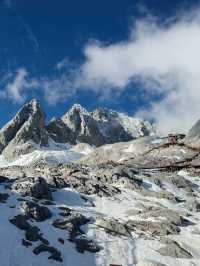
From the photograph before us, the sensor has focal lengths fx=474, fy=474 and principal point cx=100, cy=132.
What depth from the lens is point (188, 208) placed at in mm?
82875

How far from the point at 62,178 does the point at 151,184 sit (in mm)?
18325

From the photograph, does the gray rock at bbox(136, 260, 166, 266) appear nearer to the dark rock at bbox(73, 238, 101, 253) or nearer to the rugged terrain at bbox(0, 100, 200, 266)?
the rugged terrain at bbox(0, 100, 200, 266)

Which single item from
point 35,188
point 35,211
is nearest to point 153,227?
point 35,211

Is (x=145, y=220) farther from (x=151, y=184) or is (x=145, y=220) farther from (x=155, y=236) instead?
(x=151, y=184)

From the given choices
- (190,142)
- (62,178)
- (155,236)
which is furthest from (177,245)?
(190,142)

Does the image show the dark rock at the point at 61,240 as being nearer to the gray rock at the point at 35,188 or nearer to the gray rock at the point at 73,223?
the gray rock at the point at 73,223

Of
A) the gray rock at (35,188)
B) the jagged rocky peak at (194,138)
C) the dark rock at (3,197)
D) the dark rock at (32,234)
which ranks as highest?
the jagged rocky peak at (194,138)

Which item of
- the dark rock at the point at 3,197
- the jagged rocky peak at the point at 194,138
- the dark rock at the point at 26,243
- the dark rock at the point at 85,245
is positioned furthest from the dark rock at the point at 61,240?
the jagged rocky peak at the point at 194,138

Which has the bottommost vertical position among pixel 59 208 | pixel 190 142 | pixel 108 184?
pixel 59 208

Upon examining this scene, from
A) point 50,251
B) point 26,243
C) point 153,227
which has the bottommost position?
point 50,251

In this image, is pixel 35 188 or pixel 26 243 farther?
pixel 35 188

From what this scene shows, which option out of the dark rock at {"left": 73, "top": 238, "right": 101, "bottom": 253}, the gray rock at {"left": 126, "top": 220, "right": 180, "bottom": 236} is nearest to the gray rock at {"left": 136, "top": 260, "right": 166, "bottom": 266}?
the dark rock at {"left": 73, "top": 238, "right": 101, "bottom": 253}

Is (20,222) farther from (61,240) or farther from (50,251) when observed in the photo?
(50,251)

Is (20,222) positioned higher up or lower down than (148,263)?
higher up
